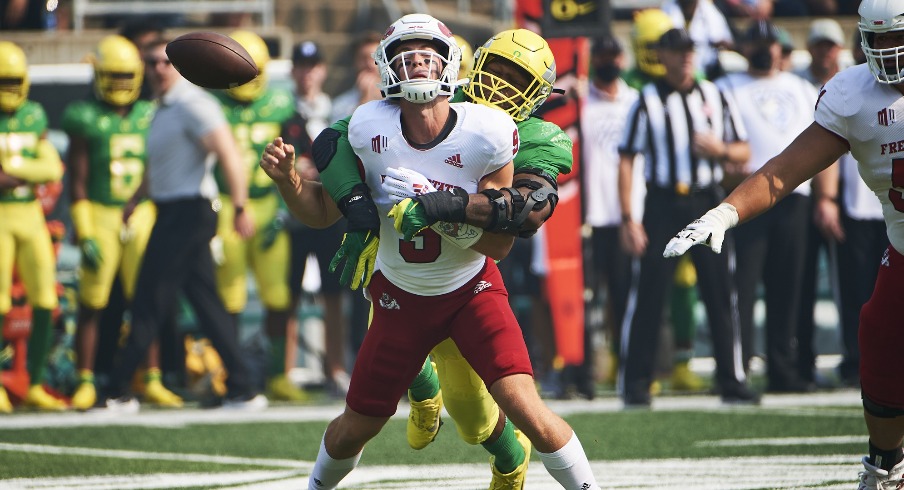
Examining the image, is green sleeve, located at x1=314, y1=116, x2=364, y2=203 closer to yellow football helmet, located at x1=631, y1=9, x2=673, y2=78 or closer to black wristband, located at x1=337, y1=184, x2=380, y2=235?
black wristband, located at x1=337, y1=184, x2=380, y2=235

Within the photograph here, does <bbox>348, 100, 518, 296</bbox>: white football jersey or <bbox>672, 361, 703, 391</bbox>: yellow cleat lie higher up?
<bbox>348, 100, 518, 296</bbox>: white football jersey

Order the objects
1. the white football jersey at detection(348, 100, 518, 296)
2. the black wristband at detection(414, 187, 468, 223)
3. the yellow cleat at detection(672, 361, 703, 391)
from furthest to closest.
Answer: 1. the yellow cleat at detection(672, 361, 703, 391)
2. the white football jersey at detection(348, 100, 518, 296)
3. the black wristband at detection(414, 187, 468, 223)

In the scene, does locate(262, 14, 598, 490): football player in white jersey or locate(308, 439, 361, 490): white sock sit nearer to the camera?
locate(262, 14, 598, 490): football player in white jersey

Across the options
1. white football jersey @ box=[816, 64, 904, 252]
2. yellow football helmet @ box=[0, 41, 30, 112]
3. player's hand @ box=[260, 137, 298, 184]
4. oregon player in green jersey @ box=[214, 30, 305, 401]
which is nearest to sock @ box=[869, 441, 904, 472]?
white football jersey @ box=[816, 64, 904, 252]

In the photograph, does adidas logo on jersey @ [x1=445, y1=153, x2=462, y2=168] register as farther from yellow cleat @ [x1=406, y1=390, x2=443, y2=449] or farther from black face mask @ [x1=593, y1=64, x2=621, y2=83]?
black face mask @ [x1=593, y1=64, x2=621, y2=83]

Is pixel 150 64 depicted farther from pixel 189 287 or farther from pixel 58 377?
pixel 58 377

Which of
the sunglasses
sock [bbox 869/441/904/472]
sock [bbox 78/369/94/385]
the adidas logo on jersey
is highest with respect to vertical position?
the sunglasses

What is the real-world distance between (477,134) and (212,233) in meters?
4.30

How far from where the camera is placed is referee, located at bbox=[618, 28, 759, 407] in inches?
313

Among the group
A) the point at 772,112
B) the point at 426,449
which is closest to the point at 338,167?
the point at 426,449

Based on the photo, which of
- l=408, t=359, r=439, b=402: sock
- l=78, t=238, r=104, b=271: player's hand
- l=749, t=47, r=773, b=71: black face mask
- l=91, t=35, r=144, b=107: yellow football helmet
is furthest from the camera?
l=749, t=47, r=773, b=71: black face mask

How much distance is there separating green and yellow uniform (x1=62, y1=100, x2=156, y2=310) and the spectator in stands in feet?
4.05

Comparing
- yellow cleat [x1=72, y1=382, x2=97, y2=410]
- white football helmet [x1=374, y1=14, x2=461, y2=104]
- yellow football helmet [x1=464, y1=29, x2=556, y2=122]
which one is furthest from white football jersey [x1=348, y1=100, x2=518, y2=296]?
yellow cleat [x1=72, y1=382, x2=97, y2=410]

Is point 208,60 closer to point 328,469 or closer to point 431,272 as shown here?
point 431,272
